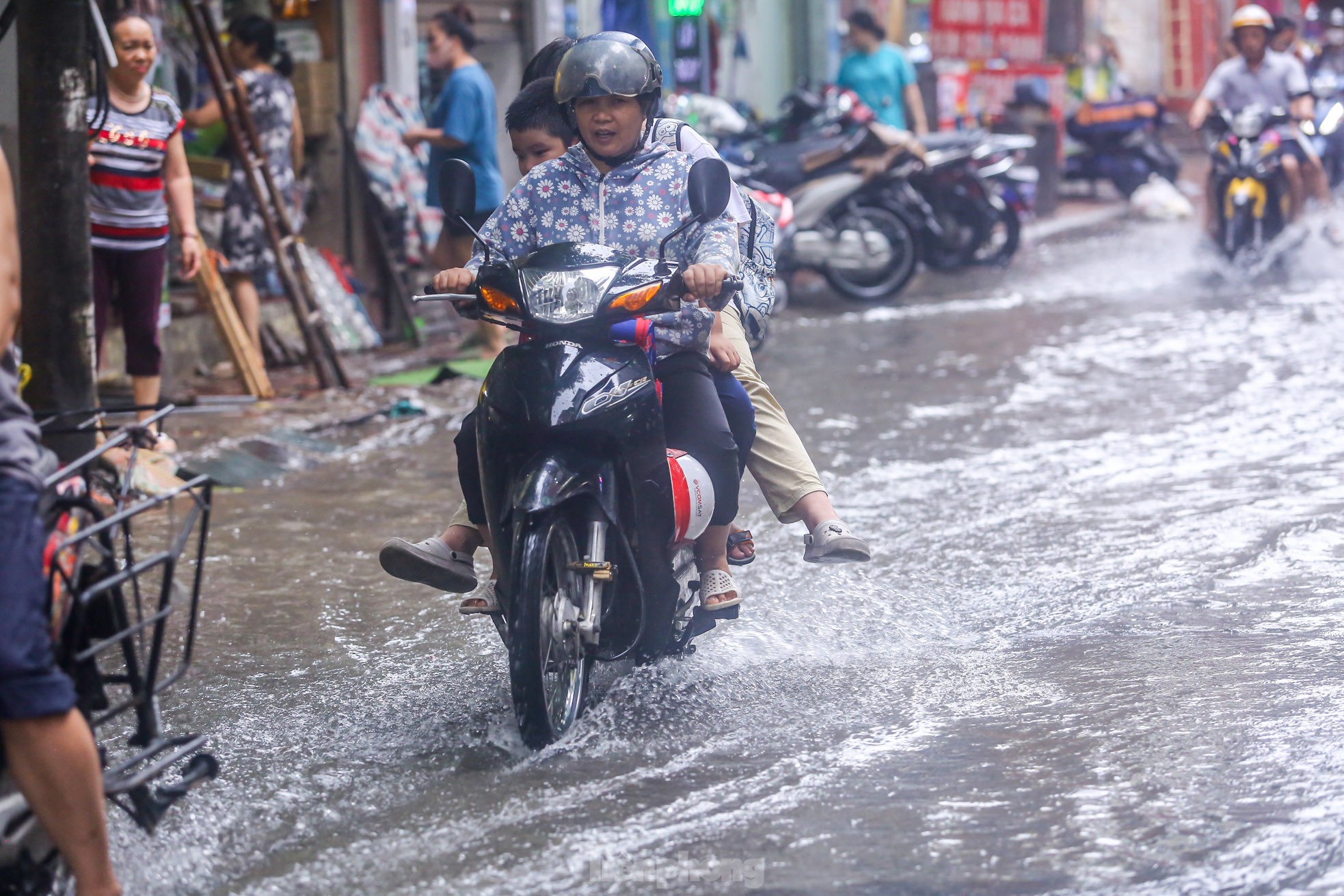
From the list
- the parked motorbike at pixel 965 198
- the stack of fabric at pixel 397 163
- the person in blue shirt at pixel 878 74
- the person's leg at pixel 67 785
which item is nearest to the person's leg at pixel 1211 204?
the parked motorbike at pixel 965 198

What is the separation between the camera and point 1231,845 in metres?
3.17

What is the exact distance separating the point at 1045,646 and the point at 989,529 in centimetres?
135

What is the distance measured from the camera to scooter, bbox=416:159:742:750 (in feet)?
12.2

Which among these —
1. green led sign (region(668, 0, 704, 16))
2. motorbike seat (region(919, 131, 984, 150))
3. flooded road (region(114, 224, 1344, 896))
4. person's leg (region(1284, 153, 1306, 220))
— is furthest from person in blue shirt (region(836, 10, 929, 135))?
flooded road (region(114, 224, 1344, 896))

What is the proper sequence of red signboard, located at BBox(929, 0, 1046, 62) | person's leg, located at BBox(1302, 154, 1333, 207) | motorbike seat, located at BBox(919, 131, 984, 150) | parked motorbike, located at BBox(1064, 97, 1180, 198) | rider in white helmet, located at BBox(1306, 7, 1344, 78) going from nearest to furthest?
1. person's leg, located at BBox(1302, 154, 1333, 207)
2. motorbike seat, located at BBox(919, 131, 984, 150)
3. red signboard, located at BBox(929, 0, 1046, 62)
4. parked motorbike, located at BBox(1064, 97, 1180, 198)
5. rider in white helmet, located at BBox(1306, 7, 1344, 78)

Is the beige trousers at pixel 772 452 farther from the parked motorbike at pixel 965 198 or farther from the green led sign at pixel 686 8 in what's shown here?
the green led sign at pixel 686 8

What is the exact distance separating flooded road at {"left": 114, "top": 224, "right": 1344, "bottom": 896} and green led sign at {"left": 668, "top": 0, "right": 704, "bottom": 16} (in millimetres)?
7596

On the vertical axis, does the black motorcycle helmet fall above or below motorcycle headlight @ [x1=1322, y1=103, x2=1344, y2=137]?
above

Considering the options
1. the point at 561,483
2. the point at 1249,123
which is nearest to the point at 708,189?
the point at 561,483

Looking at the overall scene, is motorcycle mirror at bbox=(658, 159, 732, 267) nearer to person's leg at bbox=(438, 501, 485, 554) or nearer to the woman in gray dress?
person's leg at bbox=(438, 501, 485, 554)

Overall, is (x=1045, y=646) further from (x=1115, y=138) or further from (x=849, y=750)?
(x=1115, y=138)

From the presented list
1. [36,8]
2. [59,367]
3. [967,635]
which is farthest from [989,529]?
[36,8]

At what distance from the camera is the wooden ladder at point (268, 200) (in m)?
8.15

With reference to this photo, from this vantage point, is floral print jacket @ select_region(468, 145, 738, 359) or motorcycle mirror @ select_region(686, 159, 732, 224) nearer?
motorcycle mirror @ select_region(686, 159, 732, 224)
